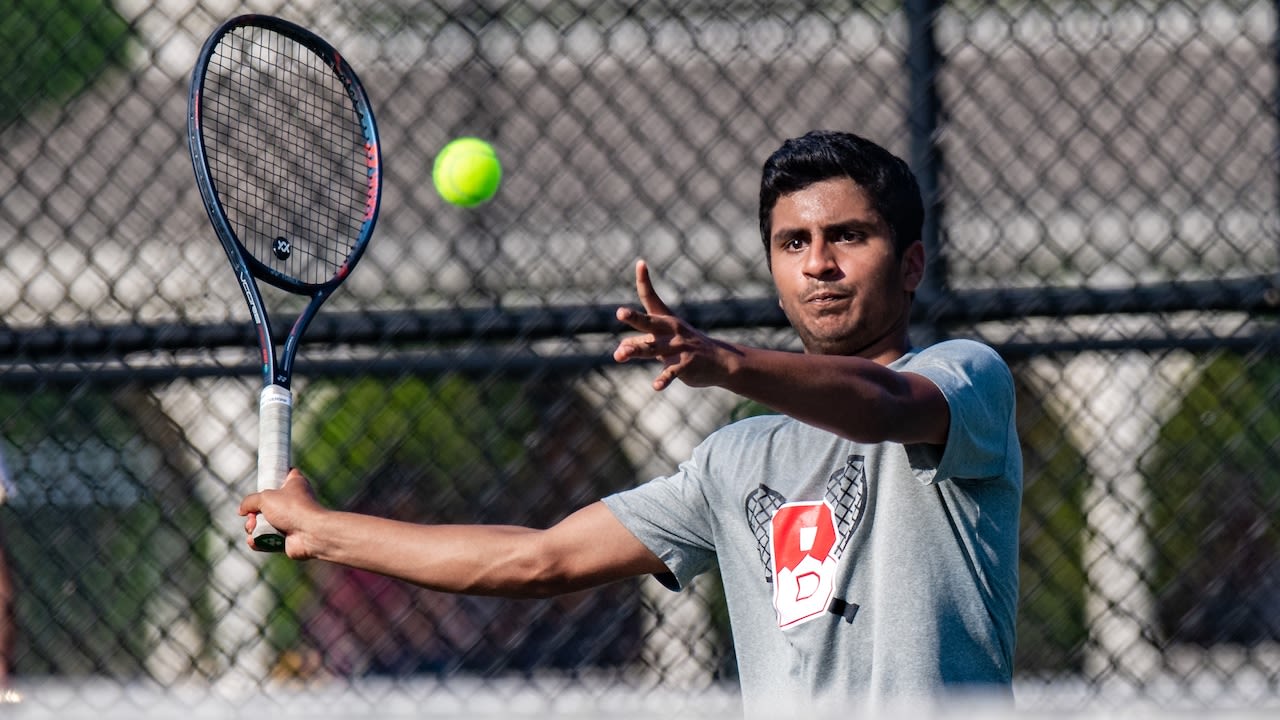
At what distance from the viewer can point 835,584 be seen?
182 centimetres

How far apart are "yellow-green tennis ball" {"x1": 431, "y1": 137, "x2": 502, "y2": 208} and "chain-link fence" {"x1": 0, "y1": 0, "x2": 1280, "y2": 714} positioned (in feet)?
0.30

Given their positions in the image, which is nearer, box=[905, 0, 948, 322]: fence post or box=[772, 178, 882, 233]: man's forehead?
box=[772, 178, 882, 233]: man's forehead

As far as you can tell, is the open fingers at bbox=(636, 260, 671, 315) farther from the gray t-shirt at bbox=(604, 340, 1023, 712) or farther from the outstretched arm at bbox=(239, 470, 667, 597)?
the outstretched arm at bbox=(239, 470, 667, 597)

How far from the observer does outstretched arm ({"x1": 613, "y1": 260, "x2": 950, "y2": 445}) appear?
156 centimetres

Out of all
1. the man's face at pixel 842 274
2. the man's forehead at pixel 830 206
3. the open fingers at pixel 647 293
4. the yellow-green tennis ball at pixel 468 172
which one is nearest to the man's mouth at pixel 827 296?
the man's face at pixel 842 274

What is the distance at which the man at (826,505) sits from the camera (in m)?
1.67

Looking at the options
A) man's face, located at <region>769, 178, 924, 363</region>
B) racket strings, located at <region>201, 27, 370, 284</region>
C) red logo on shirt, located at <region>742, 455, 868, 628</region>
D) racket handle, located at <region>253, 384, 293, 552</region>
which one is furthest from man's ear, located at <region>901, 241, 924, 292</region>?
racket strings, located at <region>201, 27, 370, 284</region>

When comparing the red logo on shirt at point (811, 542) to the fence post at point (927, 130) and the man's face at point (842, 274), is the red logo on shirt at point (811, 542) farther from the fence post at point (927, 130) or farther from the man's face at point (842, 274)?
the fence post at point (927, 130)

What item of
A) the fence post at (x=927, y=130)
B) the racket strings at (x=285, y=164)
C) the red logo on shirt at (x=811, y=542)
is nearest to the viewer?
the red logo on shirt at (x=811, y=542)

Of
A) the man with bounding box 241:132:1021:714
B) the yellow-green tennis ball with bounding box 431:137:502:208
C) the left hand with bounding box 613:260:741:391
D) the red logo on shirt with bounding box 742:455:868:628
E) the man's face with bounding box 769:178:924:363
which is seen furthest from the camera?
the yellow-green tennis ball with bounding box 431:137:502:208

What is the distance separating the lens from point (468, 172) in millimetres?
3848

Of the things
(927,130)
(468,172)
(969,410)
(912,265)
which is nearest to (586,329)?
(927,130)

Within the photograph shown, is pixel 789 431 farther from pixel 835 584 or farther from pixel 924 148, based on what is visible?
pixel 924 148

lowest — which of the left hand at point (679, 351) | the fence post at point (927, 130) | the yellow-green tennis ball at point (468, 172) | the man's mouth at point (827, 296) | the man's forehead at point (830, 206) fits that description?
the left hand at point (679, 351)
